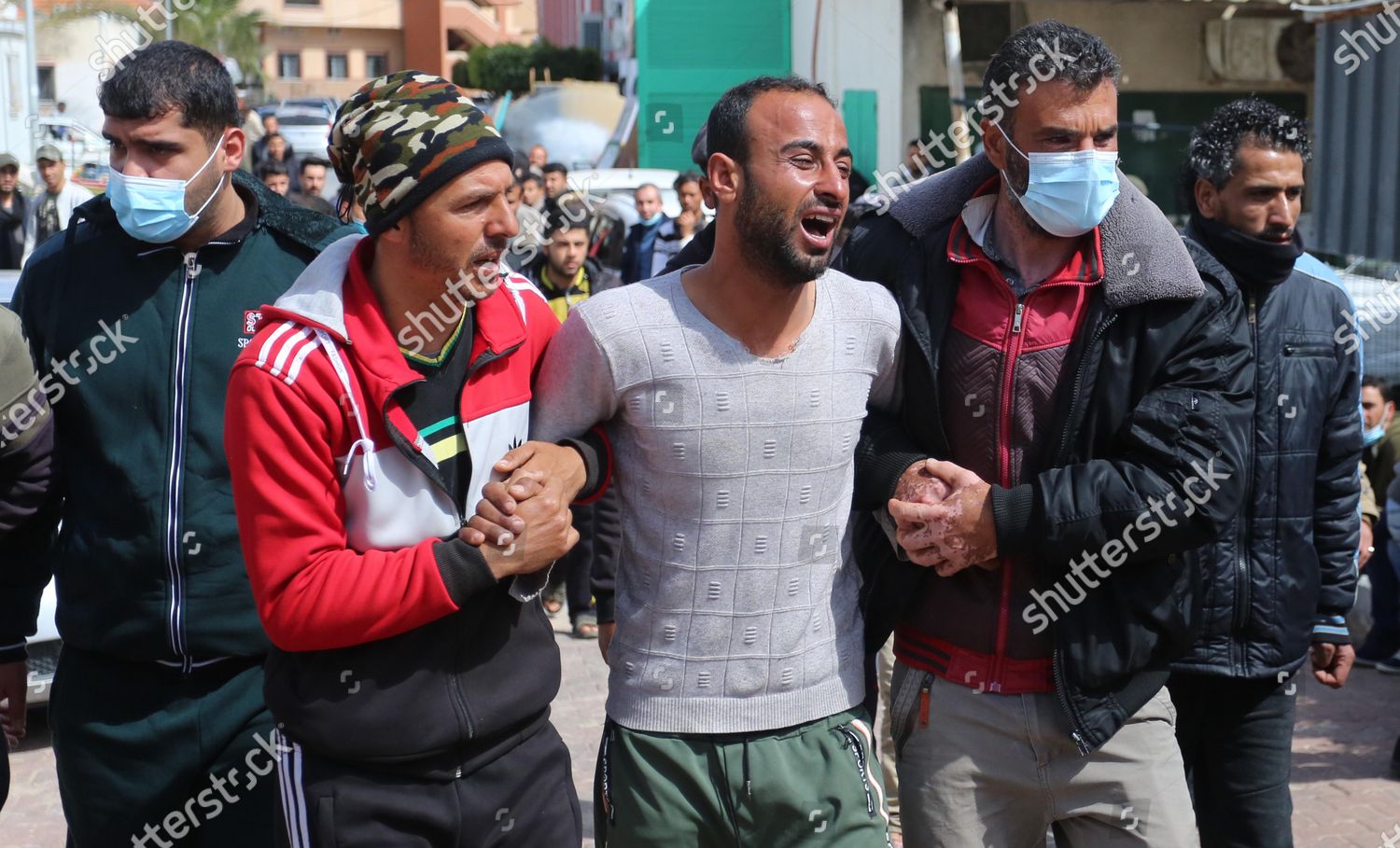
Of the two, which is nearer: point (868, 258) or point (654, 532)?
point (654, 532)

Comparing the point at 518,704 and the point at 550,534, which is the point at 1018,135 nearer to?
the point at 550,534

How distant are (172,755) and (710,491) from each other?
1.41 m

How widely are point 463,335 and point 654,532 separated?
532 mm

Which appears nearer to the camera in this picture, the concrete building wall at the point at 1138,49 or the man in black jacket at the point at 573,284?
the man in black jacket at the point at 573,284

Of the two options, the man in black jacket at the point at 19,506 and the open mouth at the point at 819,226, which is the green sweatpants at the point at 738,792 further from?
the man in black jacket at the point at 19,506

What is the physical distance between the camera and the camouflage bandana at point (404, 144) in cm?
264

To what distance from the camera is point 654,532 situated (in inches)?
115

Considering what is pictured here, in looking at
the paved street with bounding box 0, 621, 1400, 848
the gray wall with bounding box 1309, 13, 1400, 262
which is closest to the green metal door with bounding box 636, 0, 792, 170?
the gray wall with bounding box 1309, 13, 1400, 262

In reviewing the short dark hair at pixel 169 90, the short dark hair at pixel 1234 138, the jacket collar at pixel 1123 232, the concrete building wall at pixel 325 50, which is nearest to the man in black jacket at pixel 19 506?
the short dark hair at pixel 169 90

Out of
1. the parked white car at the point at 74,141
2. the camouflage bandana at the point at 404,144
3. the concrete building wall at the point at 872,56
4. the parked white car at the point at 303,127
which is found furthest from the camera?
the parked white car at the point at 303,127

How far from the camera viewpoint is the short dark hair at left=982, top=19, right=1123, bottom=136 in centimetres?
300

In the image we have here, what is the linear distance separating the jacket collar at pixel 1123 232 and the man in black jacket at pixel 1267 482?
793mm

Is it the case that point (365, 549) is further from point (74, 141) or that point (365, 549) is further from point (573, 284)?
point (74, 141)

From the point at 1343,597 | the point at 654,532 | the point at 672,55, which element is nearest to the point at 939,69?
the point at 672,55
